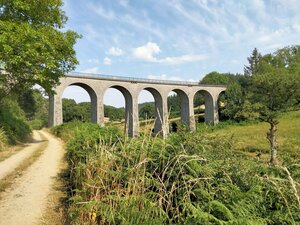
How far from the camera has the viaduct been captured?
37375mm

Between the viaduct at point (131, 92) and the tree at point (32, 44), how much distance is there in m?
15.4

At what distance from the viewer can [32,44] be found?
1370 centimetres

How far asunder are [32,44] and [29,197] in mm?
8980

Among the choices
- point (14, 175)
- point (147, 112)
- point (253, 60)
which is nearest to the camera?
point (147, 112)

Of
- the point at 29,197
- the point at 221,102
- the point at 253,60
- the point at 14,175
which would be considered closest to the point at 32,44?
the point at 14,175

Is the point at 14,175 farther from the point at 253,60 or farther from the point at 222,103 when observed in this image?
the point at 253,60

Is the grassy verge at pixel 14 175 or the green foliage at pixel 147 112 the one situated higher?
the green foliage at pixel 147 112

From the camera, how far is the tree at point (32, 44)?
13.2 metres

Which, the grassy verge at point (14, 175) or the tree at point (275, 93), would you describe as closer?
the grassy verge at point (14, 175)

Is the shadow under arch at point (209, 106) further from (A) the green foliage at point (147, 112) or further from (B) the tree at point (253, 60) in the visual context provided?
(A) the green foliage at point (147, 112)

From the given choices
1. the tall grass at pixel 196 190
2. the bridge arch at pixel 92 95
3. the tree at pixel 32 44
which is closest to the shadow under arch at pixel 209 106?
the bridge arch at pixel 92 95

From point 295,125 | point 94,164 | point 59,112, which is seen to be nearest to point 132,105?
point 59,112

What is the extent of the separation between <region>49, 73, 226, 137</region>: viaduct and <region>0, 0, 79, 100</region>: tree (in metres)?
15.4

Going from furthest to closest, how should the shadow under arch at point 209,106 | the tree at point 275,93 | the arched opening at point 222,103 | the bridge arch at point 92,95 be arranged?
the arched opening at point 222,103 < the shadow under arch at point 209,106 < the bridge arch at point 92,95 < the tree at point 275,93
